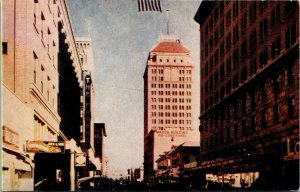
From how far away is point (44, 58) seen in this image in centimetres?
3028

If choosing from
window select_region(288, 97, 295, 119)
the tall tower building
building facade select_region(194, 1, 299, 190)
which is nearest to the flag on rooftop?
the tall tower building

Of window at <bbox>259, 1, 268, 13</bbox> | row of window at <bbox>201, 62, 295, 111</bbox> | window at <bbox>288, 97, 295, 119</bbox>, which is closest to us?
window at <bbox>288, 97, 295, 119</bbox>

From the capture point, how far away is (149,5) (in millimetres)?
23672

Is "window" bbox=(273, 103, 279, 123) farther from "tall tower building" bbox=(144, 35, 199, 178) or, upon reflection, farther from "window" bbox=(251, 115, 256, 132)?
"tall tower building" bbox=(144, 35, 199, 178)

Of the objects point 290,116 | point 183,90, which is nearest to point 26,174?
point 290,116

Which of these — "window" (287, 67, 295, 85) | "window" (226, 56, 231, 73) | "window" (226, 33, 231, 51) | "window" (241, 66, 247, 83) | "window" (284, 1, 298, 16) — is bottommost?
"window" (287, 67, 295, 85)

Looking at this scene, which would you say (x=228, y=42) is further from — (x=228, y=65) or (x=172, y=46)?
(x=172, y=46)

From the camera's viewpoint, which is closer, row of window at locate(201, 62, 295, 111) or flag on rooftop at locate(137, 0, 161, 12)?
flag on rooftop at locate(137, 0, 161, 12)

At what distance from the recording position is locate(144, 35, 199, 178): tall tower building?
66.3 m

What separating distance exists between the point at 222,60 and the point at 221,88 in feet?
11.8

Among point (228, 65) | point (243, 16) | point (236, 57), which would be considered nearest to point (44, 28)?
point (243, 16)

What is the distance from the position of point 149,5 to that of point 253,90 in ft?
86.1

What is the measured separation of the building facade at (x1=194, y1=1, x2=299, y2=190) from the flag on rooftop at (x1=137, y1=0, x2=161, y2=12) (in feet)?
48.8

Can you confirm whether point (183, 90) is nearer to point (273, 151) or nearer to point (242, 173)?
point (242, 173)
